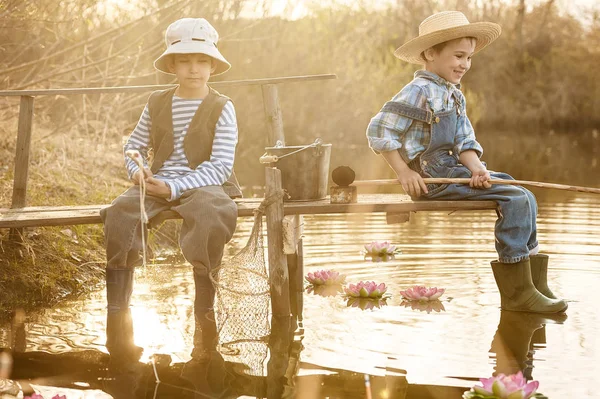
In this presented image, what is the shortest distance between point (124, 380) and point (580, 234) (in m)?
5.76

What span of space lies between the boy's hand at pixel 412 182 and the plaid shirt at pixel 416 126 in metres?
0.12

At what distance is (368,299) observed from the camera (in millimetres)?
6562

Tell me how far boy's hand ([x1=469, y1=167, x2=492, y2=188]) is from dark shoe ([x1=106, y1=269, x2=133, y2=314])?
2.11 metres

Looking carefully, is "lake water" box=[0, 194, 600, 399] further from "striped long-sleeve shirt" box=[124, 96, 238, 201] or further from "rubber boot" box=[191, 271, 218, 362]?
"striped long-sleeve shirt" box=[124, 96, 238, 201]

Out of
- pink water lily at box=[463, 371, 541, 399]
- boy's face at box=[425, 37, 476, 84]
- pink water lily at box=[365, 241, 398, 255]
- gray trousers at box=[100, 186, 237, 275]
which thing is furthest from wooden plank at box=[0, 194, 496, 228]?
pink water lily at box=[463, 371, 541, 399]

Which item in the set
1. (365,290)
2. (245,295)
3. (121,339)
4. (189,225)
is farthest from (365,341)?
(121,339)

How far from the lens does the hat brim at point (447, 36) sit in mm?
6152

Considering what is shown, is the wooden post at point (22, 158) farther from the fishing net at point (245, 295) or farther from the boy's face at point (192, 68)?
the fishing net at point (245, 295)

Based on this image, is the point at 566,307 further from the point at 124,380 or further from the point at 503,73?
the point at 503,73

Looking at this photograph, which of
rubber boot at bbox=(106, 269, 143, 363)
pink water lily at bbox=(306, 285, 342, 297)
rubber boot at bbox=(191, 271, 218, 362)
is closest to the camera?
rubber boot at bbox=(191, 271, 218, 362)

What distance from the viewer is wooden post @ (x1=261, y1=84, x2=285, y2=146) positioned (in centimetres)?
688

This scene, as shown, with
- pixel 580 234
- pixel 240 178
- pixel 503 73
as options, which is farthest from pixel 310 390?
pixel 503 73

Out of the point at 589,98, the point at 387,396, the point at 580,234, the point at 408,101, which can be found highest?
the point at 589,98

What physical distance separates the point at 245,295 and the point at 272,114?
1.63m
